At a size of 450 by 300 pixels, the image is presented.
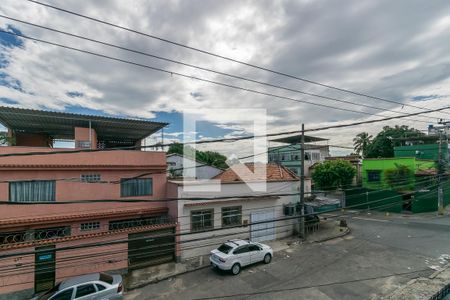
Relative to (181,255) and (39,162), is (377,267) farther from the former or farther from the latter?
(39,162)

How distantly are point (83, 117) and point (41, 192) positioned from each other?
179 inches

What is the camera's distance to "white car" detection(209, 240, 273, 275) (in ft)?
39.8

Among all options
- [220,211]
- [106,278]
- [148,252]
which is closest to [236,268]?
[220,211]

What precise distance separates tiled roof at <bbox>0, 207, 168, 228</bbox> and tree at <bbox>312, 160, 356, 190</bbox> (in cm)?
1938

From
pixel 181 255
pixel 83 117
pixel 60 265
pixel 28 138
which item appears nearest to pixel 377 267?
pixel 181 255

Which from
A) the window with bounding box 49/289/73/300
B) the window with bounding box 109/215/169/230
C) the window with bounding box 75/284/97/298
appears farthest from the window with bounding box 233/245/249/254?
the window with bounding box 49/289/73/300

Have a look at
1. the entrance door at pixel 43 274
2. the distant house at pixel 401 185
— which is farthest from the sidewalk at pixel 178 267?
the distant house at pixel 401 185

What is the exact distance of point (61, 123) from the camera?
1564cm

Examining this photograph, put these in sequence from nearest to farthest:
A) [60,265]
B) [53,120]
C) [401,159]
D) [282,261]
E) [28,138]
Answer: [60,265] < [282,261] < [53,120] < [28,138] < [401,159]

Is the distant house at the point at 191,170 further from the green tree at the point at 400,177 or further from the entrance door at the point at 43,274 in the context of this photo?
the green tree at the point at 400,177

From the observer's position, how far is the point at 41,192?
13.1m

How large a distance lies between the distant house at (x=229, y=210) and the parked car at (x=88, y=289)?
3.79 metres

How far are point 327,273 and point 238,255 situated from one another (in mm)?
4423

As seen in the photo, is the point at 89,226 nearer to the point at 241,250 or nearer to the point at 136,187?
the point at 136,187
